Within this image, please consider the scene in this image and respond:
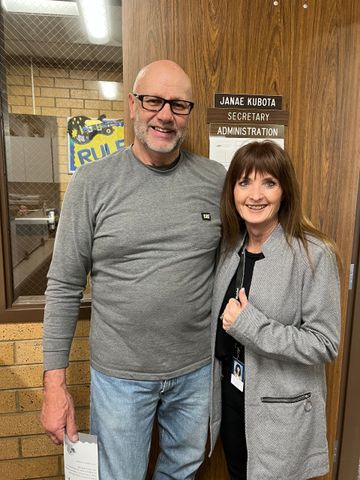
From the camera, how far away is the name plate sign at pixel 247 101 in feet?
4.80

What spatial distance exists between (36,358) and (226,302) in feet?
2.92

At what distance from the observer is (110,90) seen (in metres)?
1.63

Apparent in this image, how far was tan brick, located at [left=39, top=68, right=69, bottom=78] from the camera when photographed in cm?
164

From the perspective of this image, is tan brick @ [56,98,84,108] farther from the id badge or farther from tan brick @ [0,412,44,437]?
tan brick @ [0,412,44,437]

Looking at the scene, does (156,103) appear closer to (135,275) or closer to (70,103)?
(135,275)

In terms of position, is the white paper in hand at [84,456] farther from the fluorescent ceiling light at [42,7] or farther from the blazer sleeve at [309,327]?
the fluorescent ceiling light at [42,7]

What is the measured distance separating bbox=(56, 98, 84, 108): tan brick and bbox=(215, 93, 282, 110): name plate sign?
0.64 m

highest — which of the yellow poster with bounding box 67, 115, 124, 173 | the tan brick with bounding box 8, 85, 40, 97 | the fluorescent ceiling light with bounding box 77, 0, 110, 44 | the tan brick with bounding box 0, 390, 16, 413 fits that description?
the fluorescent ceiling light with bounding box 77, 0, 110, 44

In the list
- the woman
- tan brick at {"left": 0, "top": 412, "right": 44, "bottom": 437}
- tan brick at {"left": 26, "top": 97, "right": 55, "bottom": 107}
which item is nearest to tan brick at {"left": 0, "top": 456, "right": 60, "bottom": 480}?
tan brick at {"left": 0, "top": 412, "right": 44, "bottom": 437}

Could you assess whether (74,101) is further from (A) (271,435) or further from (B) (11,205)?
(A) (271,435)

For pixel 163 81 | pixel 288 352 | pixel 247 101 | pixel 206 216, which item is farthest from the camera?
pixel 247 101

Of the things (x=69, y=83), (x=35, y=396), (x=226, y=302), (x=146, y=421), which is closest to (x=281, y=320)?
(x=226, y=302)

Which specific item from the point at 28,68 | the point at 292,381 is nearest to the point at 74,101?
the point at 28,68

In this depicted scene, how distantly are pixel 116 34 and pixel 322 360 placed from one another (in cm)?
148
